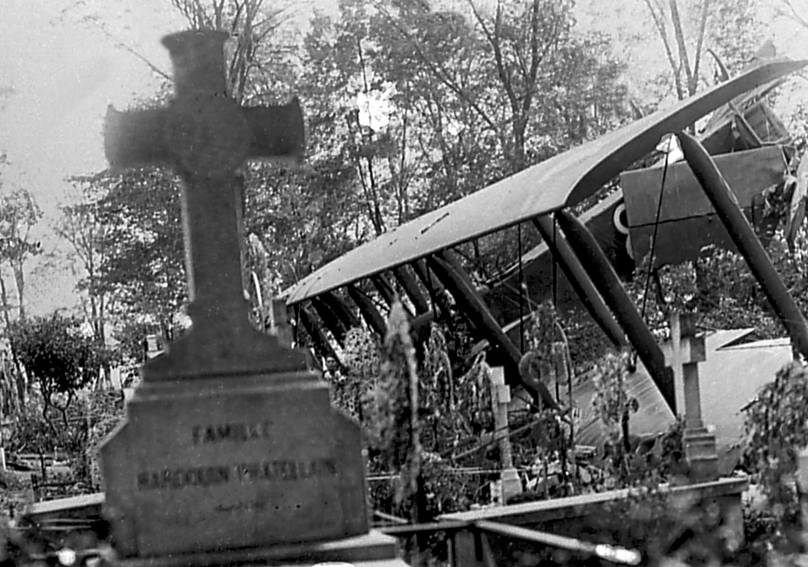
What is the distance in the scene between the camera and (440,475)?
384cm

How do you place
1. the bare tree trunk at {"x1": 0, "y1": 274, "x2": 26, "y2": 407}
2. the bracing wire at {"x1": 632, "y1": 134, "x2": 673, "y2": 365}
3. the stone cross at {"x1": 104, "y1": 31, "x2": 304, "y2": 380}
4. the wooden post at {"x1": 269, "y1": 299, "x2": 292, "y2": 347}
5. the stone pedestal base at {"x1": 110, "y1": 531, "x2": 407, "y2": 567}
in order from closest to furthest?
the stone pedestal base at {"x1": 110, "y1": 531, "x2": 407, "y2": 567}
the stone cross at {"x1": 104, "y1": 31, "x2": 304, "y2": 380}
the bare tree trunk at {"x1": 0, "y1": 274, "x2": 26, "y2": 407}
the bracing wire at {"x1": 632, "y1": 134, "x2": 673, "y2": 365}
the wooden post at {"x1": 269, "y1": 299, "x2": 292, "y2": 347}

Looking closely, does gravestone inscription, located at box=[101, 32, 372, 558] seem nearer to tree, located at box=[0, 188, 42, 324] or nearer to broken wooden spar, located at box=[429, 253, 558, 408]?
tree, located at box=[0, 188, 42, 324]

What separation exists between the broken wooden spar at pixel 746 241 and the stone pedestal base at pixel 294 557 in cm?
164

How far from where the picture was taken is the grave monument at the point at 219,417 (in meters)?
2.88

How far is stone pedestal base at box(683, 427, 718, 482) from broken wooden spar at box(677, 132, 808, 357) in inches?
17.3

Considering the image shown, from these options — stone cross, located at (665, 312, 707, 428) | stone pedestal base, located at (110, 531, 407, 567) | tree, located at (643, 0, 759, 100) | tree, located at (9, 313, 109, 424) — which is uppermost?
tree, located at (643, 0, 759, 100)

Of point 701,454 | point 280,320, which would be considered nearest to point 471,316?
point 280,320

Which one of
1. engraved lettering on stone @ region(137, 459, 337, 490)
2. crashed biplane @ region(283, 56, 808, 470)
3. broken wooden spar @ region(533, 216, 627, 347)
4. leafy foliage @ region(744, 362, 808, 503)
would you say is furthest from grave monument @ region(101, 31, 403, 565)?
leafy foliage @ region(744, 362, 808, 503)

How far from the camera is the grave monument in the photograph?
2.88m

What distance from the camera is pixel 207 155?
10.2 feet

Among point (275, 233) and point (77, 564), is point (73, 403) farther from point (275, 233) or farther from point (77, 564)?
point (275, 233)

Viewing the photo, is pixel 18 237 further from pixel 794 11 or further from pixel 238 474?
pixel 794 11

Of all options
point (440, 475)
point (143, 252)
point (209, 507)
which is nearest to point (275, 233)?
point (143, 252)

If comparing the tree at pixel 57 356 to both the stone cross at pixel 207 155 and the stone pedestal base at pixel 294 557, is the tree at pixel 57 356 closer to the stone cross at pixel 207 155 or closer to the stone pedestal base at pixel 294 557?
the stone cross at pixel 207 155
